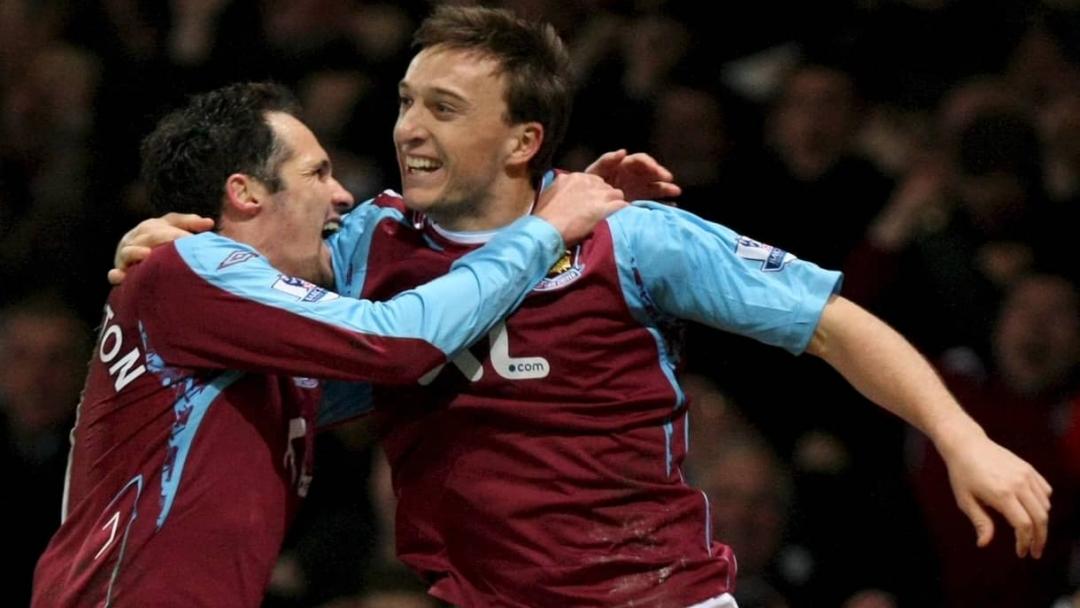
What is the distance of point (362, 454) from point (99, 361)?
2.19m

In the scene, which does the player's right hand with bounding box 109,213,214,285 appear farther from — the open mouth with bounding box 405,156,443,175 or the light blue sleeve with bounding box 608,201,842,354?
the light blue sleeve with bounding box 608,201,842,354

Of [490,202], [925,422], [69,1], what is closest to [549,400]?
[490,202]

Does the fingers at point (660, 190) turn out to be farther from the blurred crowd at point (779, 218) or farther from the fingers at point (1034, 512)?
the blurred crowd at point (779, 218)

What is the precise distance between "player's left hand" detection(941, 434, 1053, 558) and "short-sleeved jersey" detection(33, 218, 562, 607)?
861 mm

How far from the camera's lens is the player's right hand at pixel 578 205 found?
13.1 feet

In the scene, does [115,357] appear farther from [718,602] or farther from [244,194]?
[718,602]

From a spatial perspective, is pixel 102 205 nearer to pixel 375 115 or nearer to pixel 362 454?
pixel 375 115

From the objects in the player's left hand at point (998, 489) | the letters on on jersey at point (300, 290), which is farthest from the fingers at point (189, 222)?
the player's left hand at point (998, 489)

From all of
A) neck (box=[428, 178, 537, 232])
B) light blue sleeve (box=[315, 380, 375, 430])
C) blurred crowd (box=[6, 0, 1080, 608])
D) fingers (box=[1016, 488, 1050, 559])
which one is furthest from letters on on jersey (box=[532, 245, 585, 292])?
blurred crowd (box=[6, 0, 1080, 608])

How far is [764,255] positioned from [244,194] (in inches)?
40.8

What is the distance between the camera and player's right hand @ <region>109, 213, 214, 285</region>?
402cm

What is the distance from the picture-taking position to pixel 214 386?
13.0 feet

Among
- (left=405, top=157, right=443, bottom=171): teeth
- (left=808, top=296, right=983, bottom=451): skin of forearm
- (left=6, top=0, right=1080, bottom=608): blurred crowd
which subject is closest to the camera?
(left=808, top=296, right=983, bottom=451): skin of forearm

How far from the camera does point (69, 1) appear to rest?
25.6ft
